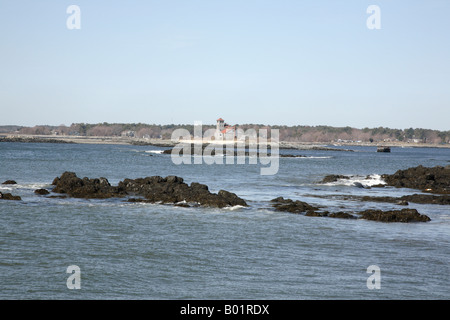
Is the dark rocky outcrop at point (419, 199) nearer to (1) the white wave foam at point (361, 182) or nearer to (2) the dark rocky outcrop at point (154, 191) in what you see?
(2) the dark rocky outcrop at point (154, 191)

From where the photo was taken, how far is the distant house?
169525 mm

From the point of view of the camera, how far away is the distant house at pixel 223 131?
169525 mm

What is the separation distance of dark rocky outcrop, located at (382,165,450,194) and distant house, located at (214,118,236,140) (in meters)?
126

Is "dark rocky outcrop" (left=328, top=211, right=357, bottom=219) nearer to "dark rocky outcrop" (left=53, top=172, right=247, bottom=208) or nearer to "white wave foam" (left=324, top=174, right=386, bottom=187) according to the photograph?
"dark rocky outcrop" (left=53, top=172, right=247, bottom=208)

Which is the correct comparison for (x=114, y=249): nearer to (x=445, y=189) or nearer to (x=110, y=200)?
(x=110, y=200)

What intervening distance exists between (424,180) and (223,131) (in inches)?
5215

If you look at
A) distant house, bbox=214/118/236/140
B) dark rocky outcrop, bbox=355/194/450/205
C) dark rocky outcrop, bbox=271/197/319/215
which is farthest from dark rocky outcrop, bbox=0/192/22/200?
→ distant house, bbox=214/118/236/140

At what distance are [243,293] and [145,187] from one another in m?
18.8

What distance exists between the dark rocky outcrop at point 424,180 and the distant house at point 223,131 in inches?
4958

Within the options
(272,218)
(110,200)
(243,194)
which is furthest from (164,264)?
(243,194)

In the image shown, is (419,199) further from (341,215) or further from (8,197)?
(8,197)

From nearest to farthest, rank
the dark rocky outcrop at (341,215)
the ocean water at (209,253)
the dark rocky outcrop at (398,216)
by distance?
the ocean water at (209,253), the dark rocky outcrop at (398,216), the dark rocky outcrop at (341,215)

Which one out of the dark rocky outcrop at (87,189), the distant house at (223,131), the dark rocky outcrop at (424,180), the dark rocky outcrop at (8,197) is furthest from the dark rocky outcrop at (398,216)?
the distant house at (223,131)

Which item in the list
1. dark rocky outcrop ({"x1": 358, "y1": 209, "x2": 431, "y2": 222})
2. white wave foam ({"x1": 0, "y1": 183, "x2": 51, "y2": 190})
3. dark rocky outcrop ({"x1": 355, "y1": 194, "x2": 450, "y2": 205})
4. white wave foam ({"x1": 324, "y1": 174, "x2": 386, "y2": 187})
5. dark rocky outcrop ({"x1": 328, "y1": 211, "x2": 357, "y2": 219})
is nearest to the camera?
dark rocky outcrop ({"x1": 358, "y1": 209, "x2": 431, "y2": 222})
